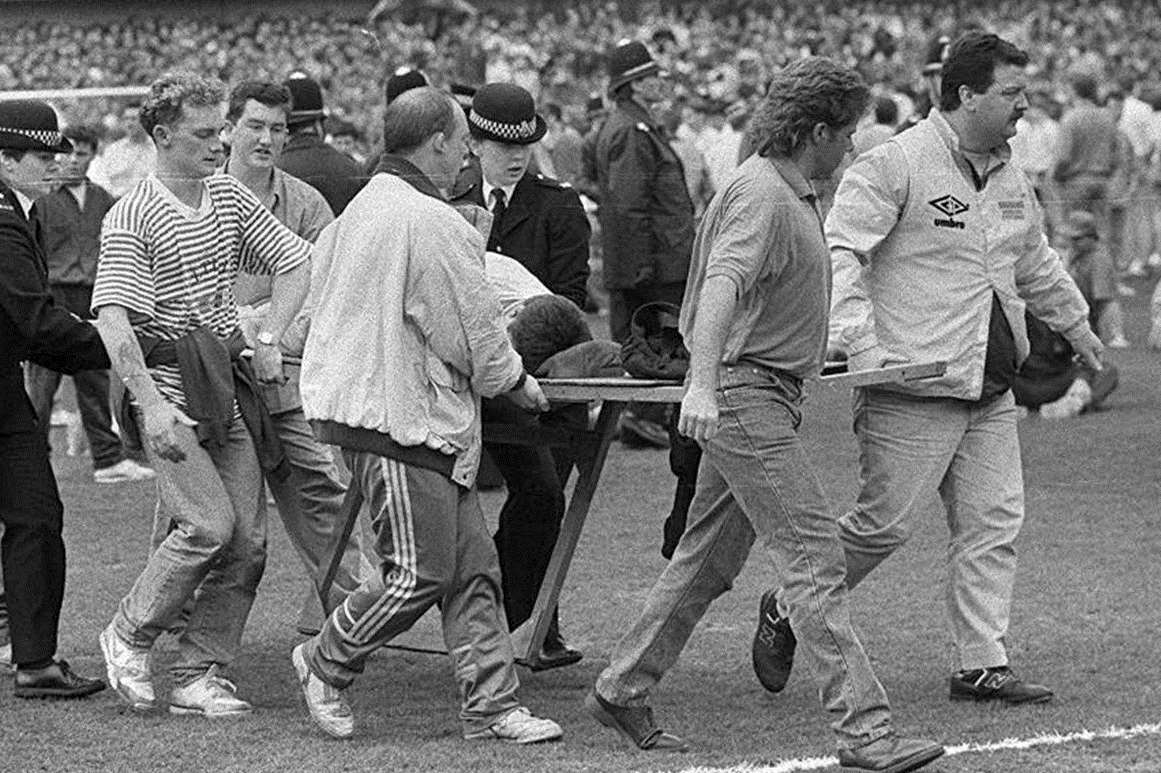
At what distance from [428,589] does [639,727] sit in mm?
704

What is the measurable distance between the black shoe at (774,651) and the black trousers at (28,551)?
7.42ft

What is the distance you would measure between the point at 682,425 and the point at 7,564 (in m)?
2.58

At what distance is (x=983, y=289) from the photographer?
687 centimetres

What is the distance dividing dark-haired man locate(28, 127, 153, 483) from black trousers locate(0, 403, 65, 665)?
194 inches

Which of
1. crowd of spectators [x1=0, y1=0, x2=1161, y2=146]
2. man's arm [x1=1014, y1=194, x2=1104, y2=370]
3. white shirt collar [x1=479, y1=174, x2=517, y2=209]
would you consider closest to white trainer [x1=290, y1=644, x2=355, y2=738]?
white shirt collar [x1=479, y1=174, x2=517, y2=209]

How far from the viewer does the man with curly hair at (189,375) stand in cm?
671

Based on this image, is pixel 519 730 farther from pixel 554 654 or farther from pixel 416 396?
pixel 554 654

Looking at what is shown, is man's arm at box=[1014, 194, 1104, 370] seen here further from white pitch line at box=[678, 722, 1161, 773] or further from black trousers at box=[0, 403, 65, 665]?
black trousers at box=[0, 403, 65, 665]

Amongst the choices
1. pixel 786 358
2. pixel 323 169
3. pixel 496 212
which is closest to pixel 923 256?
pixel 786 358

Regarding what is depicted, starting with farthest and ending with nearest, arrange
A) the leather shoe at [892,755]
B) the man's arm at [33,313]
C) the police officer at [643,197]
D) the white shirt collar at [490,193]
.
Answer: the police officer at [643,197] < the white shirt collar at [490,193] < the man's arm at [33,313] < the leather shoe at [892,755]

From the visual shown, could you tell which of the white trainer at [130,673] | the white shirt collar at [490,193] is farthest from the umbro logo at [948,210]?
the white trainer at [130,673]

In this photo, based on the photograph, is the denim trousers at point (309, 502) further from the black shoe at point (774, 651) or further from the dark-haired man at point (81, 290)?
the dark-haired man at point (81, 290)

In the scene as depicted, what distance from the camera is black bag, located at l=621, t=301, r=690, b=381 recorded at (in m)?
6.54

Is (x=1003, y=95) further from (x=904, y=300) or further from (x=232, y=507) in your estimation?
(x=232, y=507)
